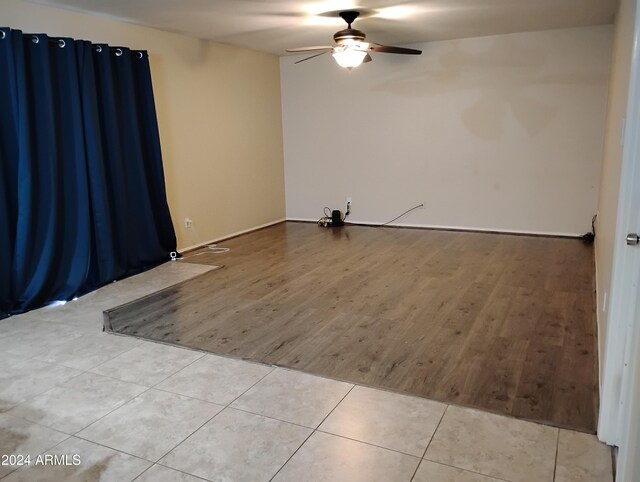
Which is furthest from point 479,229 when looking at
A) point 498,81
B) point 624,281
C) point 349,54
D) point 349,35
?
point 624,281

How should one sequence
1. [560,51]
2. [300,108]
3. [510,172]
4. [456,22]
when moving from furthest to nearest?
[300,108] < [510,172] < [560,51] < [456,22]

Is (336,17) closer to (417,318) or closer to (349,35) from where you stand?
(349,35)

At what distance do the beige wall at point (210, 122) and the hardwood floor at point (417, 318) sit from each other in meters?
0.86

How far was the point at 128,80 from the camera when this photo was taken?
452 centimetres

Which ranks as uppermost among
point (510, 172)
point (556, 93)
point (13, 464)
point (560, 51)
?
point (560, 51)

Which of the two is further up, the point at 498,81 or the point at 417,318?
the point at 498,81

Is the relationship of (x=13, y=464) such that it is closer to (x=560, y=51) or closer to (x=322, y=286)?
(x=322, y=286)

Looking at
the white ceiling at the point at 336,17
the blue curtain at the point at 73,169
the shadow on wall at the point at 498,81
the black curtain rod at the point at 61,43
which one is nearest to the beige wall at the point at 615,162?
the white ceiling at the point at 336,17

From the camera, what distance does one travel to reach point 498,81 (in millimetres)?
5762

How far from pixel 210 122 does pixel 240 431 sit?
432 centimetres

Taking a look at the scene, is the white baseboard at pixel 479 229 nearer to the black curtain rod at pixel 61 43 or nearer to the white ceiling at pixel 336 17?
the white ceiling at pixel 336 17

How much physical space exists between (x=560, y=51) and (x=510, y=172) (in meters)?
1.39

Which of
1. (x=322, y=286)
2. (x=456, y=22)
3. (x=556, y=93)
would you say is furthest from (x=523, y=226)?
(x=322, y=286)

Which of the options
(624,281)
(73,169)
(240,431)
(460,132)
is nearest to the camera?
(624,281)
